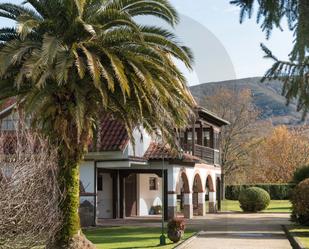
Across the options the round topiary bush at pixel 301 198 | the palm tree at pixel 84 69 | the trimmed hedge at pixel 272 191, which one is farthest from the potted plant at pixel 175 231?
the trimmed hedge at pixel 272 191

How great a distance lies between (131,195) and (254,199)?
28.2 feet

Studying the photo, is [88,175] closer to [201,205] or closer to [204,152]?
[201,205]

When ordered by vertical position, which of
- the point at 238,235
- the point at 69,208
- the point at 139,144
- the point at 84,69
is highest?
the point at 84,69

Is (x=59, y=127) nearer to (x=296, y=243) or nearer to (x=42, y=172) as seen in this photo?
(x=42, y=172)

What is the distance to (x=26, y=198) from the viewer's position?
30.9 feet

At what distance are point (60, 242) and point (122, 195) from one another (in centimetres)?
1829

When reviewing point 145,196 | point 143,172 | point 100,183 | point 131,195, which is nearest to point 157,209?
point 145,196

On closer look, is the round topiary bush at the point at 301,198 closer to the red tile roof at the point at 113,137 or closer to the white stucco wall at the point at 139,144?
the white stucco wall at the point at 139,144

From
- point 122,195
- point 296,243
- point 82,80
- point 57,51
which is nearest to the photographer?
point 57,51

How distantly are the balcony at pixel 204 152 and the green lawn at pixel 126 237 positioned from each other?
826cm

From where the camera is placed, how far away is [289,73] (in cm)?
1129

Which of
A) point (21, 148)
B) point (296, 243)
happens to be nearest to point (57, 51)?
point (21, 148)

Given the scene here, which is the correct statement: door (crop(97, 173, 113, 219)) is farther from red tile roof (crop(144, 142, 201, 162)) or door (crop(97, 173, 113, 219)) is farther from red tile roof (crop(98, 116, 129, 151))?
red tile roof (crop(98, 116, 129, 151))

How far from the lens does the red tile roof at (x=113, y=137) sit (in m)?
26.7
